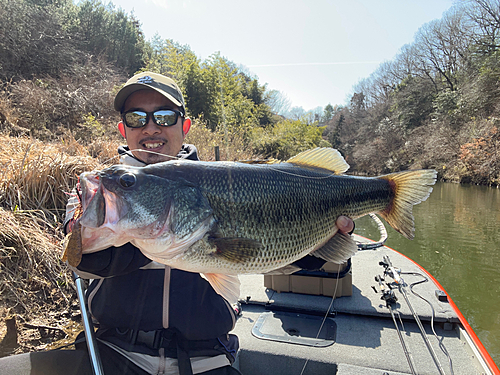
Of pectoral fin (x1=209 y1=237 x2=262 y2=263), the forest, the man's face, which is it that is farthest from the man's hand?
the forest

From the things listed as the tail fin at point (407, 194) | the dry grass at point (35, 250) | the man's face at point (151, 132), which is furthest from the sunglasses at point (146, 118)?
the dry grass at point (35, 250)

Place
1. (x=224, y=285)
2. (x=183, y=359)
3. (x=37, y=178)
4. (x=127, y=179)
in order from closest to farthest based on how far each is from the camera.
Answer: (x=127, y=179), (x=224, y=285), (x=183, y=359), (x=37, y=178)

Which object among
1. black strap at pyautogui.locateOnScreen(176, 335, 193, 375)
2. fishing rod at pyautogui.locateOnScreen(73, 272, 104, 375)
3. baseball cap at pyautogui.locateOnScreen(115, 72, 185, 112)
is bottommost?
black strap at pyautogui.locateOnScreen(176, 335, 193, 375)

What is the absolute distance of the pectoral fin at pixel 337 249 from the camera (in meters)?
1.91

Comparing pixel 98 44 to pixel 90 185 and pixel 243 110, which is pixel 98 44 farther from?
pixel 90 185

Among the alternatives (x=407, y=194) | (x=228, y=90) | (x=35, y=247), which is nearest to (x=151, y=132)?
(x=407, y=194)

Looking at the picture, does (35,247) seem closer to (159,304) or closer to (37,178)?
(37,178)

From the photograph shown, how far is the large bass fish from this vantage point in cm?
122

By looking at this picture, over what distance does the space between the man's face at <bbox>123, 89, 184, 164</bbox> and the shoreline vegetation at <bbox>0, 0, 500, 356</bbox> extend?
0.45 m

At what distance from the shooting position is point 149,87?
2094 mm

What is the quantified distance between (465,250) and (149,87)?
10.9 metres

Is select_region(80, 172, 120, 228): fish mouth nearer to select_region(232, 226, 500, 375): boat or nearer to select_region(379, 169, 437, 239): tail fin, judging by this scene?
select_region(379, 169, 437, 239): tail fin

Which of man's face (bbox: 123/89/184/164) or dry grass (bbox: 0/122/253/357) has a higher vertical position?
man's face (bbox: 123/89/184/164)

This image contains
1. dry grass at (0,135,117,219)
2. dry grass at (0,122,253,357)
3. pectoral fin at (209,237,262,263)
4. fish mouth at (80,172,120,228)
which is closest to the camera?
fish mouth at (80,172,120,228)
